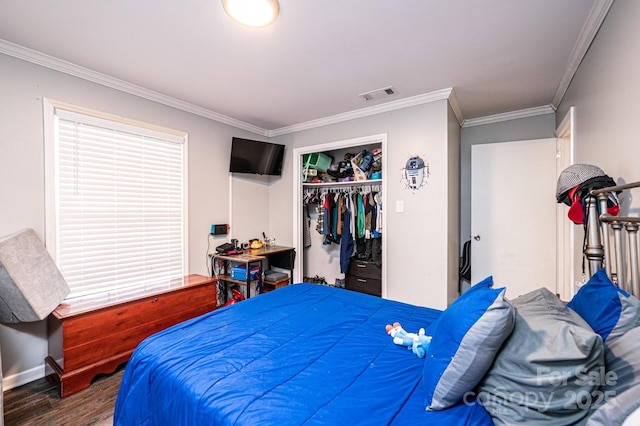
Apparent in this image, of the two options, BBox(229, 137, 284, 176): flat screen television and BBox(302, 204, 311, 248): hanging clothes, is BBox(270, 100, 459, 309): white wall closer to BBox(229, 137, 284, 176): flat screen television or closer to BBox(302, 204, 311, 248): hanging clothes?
BBox(229, 137, 284, 176): flat screen television

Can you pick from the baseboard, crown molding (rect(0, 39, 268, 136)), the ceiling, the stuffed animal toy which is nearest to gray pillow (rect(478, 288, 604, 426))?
the stuffed animal toy

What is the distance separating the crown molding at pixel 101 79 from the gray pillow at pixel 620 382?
11.4 ft

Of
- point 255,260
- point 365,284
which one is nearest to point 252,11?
point 255,260

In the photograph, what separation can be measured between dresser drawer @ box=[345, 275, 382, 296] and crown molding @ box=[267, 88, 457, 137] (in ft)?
6.79

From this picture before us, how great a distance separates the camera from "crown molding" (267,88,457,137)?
9.09ft

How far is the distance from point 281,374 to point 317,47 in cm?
205

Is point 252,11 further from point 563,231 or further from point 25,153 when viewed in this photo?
point 563,231

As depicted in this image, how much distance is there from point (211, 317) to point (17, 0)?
2114mm

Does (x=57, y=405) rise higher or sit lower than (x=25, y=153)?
lower

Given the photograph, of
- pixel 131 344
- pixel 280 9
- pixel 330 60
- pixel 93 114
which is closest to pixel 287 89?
pixel 330 60

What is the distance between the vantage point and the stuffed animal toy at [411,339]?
1.27 m

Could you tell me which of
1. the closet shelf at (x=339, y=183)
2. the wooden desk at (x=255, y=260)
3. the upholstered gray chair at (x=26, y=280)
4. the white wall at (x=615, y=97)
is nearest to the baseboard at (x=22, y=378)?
the upholstered gray chair at (x=26, y=280)

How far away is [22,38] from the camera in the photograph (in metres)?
1.91

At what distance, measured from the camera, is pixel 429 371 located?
100 cm
